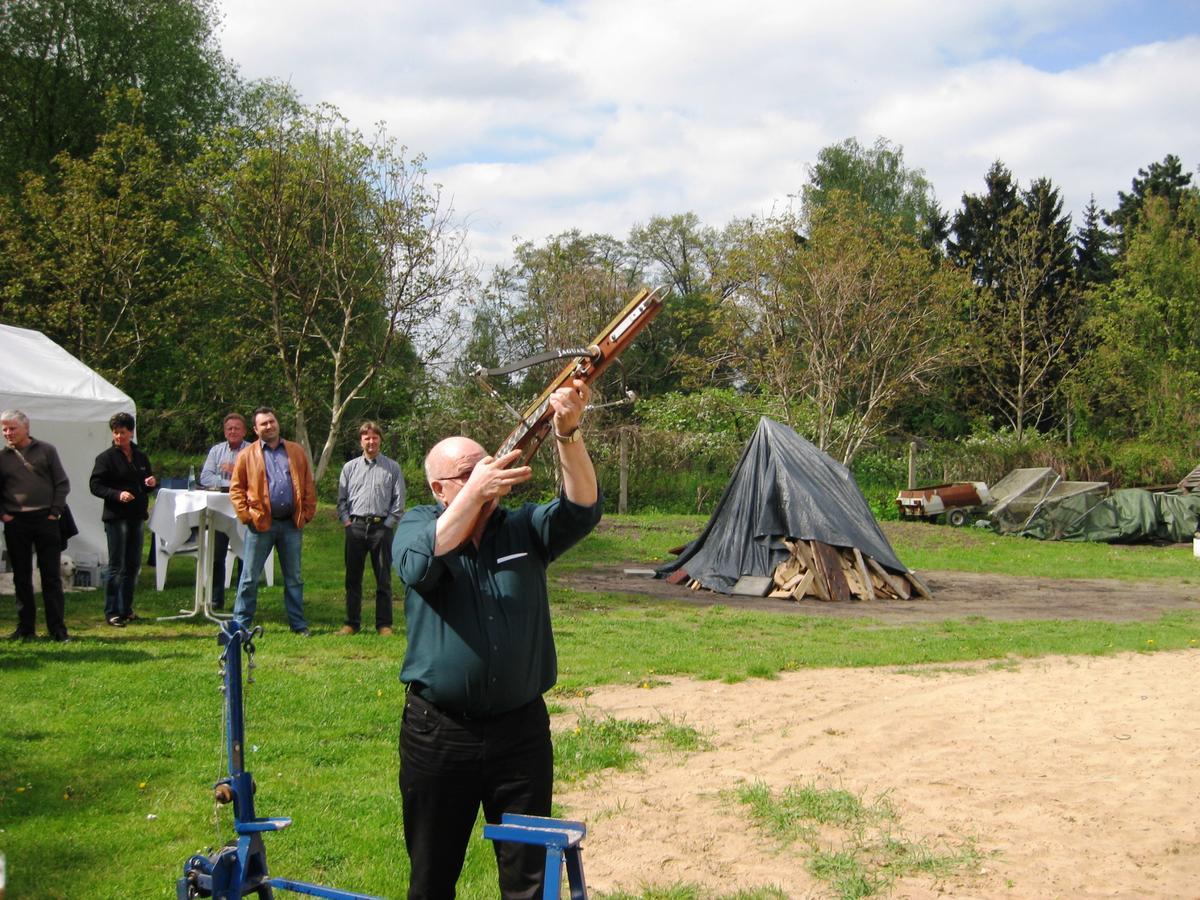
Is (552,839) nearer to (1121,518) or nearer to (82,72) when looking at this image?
(1121,518)

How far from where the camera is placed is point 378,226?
65.0 feet

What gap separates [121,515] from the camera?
31.3 ft

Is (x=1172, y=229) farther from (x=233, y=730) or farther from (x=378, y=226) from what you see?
(x=233, y=730)

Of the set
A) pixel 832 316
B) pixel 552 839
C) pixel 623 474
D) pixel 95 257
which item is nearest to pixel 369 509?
pixel 552 839

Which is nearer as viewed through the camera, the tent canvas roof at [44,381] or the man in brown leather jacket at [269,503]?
the man in brown leather jacket at [269,503]

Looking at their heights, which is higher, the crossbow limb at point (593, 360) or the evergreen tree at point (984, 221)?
the evergreen tree at point (984, 221)

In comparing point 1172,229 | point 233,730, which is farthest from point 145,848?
point 1172,229

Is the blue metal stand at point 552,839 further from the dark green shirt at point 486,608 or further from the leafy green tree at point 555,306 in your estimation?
the leafy green tree at point 555,306

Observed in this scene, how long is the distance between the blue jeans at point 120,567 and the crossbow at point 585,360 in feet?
24.6

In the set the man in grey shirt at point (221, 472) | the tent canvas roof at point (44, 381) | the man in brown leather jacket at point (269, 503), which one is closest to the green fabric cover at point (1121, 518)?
the man in grey shirt at point (221, 472)

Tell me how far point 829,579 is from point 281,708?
29.0 feet

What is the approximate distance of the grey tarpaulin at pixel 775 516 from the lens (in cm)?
1453

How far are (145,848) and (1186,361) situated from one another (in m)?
32.7

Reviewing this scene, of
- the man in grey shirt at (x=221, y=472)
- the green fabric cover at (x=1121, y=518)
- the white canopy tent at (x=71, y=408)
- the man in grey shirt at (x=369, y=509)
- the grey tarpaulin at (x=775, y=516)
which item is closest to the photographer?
the man in grey shirt at (x=369, y=509)
